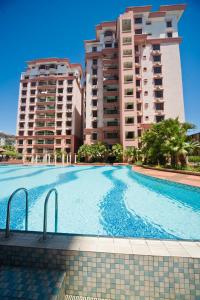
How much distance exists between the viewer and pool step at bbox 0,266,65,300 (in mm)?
1723

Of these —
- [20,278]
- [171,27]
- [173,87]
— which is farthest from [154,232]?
[171,27]

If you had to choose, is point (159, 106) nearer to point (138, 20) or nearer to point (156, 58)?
point (156, 58)

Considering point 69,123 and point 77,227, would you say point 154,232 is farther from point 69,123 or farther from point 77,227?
point 69,123

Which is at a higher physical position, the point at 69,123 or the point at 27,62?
the point at 27,62

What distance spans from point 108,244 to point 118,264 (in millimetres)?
272

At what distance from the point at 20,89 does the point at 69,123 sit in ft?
54.9

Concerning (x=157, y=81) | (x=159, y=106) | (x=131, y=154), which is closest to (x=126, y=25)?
(x=157, y=81)

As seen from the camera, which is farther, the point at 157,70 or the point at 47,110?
the point at 47,110

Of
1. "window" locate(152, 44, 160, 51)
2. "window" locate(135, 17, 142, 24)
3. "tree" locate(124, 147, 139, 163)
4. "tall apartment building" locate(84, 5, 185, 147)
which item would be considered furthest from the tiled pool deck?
"window" locate(135, 17, 142, 24)

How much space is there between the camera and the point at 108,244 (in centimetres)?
224

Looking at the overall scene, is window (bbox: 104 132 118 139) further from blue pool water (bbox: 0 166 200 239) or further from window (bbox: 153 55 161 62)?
blue pool water (bbox: 0 166 200 239)

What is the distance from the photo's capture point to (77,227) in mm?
4840

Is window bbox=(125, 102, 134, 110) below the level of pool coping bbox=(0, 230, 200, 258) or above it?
above

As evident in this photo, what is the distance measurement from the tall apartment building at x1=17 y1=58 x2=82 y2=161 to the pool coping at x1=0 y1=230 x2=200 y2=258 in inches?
1512
